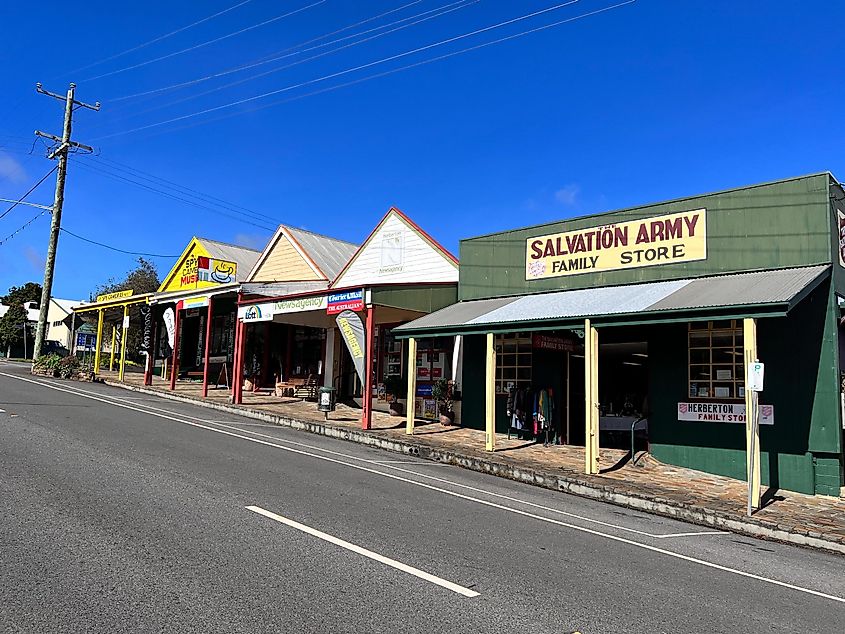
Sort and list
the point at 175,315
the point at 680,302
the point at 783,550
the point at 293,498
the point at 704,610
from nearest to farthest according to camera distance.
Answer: the point at 704,610 < the point at 293,498 < the point at 783,550 < the point at 680,302 < the point at 175,315

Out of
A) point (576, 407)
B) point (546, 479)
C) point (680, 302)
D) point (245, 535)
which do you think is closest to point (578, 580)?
point (245, 535)

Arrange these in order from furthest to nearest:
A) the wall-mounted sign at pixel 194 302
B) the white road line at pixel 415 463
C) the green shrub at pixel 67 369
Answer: the green shrub at pixel 67 369, the wall-mounted sign at pixel 194 302, the white road line at pixel 415 463

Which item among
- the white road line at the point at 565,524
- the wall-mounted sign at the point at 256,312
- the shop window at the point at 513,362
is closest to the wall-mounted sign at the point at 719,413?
the shop window at the point at 513,362

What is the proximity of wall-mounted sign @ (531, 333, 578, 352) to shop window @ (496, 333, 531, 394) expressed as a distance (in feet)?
3.99

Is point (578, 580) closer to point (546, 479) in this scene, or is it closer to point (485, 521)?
point (485, 521)

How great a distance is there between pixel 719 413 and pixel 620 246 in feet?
14.2

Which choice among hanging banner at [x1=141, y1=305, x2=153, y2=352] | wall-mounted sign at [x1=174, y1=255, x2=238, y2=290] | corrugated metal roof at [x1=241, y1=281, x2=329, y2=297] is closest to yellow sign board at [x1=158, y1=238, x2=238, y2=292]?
wall-mounted sign at [x1=174, y1=255, x2=238, y2=290]

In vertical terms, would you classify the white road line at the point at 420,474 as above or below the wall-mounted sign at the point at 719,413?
below

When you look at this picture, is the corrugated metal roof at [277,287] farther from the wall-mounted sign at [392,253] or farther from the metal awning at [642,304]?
the metal awning at [642,304]

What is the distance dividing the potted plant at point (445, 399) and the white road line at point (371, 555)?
37.8 ft

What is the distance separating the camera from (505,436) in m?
17.1

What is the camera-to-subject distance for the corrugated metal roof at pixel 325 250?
26.3 m

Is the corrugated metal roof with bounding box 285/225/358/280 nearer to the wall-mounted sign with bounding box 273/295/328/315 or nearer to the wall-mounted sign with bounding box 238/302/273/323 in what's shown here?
the wall-mounted sign with bounding box 238/302/273/323

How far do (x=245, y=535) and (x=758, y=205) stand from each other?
1149 centimetres
